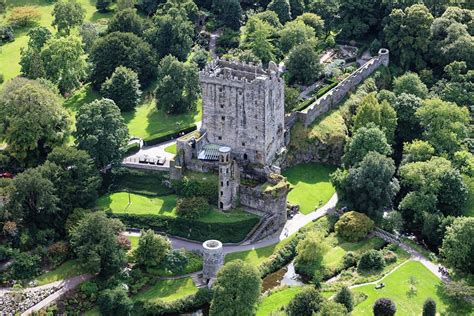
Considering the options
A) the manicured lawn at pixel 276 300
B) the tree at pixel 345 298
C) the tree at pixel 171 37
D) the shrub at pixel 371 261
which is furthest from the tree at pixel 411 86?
the tree at pixel 345 298

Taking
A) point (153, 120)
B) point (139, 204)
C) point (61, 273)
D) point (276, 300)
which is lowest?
point (276, 300)

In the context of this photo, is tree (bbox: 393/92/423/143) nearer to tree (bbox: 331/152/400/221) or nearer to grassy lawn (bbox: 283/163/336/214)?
grassy lawn (bbox: 283/163/336/214)

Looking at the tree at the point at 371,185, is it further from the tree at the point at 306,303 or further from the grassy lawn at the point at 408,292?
the tree at the point at 306,303

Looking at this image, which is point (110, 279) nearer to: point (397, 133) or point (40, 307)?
point (40, 307)

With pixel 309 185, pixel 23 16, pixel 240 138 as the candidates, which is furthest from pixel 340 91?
pixel 23 16

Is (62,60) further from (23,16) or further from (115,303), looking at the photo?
(115,303)

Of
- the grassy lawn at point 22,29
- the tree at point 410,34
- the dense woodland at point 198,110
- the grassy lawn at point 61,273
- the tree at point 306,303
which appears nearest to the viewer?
the tree at point 306,303
